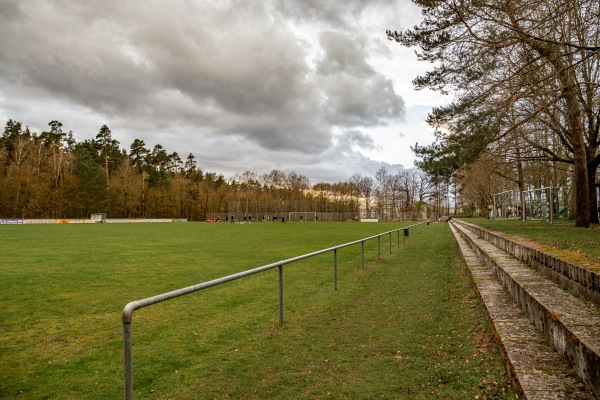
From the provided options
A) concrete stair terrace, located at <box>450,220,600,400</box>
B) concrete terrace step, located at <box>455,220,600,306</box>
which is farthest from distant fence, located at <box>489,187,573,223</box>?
concrete stair terrace, located at <box>450,220,600,400</box>

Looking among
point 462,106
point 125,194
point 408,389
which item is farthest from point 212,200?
point 408,389

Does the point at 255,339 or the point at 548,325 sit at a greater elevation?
the point at 548,325

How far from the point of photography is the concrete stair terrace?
2908 millimetres

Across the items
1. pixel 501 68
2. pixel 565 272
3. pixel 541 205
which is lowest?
pixel 565 272

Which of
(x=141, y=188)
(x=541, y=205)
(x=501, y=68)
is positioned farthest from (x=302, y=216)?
(x=501, y=68)

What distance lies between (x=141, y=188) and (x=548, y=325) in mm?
90354

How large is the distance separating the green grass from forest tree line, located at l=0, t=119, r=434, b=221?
6806 cm

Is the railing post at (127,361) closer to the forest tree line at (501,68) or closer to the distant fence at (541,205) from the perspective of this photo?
the forest tree line at (501,68)

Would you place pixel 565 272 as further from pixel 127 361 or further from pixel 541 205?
pixel 541 205

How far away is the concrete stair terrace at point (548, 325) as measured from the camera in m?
2.91

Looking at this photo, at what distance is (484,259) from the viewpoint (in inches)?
412

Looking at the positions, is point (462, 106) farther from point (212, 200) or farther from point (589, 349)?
point (212, 200)

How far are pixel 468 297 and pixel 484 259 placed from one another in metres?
3.24

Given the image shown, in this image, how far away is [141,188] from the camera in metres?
86.6
